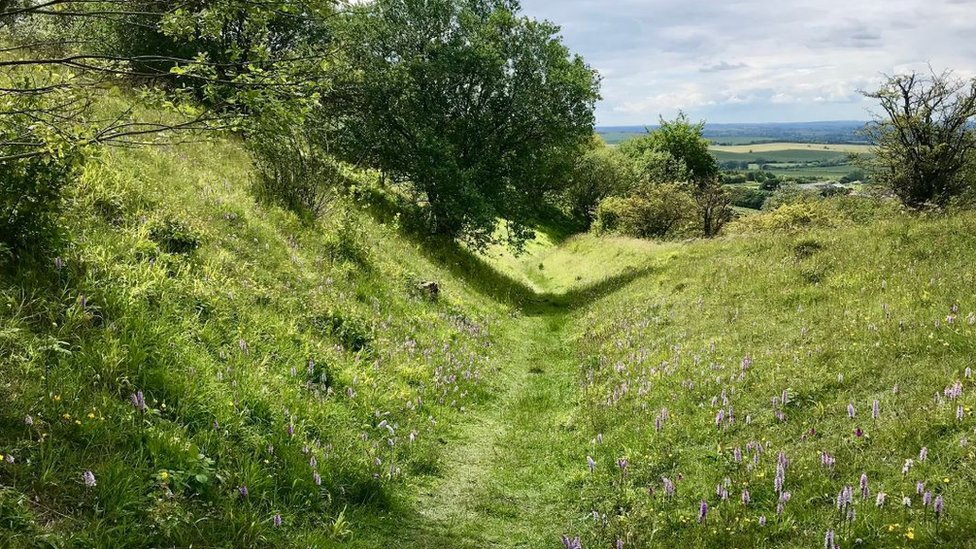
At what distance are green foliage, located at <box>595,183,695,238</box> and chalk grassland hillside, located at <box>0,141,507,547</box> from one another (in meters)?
37.8

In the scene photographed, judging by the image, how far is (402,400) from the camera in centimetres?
931

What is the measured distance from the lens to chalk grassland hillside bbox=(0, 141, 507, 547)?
183 inches

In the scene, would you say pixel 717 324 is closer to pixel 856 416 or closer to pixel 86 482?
pixel 856 416

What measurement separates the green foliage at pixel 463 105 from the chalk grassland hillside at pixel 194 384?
13.3 m

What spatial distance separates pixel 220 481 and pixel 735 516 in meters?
5.45

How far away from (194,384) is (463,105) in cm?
2286

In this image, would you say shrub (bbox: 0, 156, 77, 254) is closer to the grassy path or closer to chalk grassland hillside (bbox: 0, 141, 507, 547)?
chalk grassland hillside (bbox: 0, 141, 507, 547)

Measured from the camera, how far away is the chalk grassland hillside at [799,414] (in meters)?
5.35

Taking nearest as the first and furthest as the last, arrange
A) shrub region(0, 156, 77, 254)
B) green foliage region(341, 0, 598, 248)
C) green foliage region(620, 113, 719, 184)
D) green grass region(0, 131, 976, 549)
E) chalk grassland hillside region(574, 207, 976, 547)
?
green grass region(0, 131, 976, 549), chalk grassland hillside region(574, 207, 976, 547), shrub region(0, 156, 77, 254), green foliage region(341, 0, 598, 248), green foliage region(620, 113, 719, 184)

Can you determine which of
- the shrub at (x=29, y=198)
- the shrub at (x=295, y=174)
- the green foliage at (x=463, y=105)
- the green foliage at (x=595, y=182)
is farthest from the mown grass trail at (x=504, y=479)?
the green foliage at (x=595, y=182)

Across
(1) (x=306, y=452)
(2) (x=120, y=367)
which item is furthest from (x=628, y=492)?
(2) (x=120, y=367)

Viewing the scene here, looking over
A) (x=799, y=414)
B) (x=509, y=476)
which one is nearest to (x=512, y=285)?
(x=509, y=476)

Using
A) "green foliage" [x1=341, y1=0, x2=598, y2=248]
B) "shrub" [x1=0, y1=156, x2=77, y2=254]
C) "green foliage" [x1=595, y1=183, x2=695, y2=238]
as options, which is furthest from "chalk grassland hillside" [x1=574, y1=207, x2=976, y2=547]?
"green foliage" [x1=595, y1=183, x2=695, y2=238]

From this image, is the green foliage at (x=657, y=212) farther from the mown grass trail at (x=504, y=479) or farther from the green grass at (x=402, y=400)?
the mown grass trail at (x=504, y=479)
